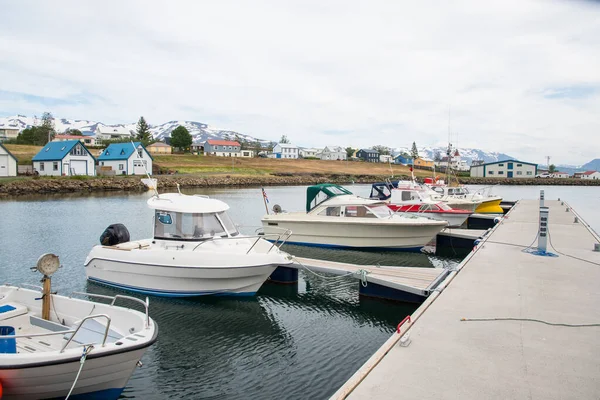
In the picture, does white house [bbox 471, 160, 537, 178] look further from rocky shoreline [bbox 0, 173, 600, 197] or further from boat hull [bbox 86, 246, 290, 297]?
boat hull [bbox 86, 246, 290, 297]

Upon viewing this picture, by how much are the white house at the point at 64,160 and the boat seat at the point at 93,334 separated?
6739 centimetres

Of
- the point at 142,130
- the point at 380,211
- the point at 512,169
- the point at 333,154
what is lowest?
the point at 380,211

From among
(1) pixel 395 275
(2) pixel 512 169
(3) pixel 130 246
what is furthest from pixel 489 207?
(2) pixel 512 169

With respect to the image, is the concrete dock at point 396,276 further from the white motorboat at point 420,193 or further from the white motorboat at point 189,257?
the white motorboat at point 420,193

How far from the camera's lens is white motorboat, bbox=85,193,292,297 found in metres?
13.0

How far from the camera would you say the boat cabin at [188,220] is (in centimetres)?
1380

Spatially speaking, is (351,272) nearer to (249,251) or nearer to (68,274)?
(249,251)

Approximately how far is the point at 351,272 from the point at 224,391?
6459 millimetres

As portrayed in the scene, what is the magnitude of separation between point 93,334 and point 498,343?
7.07 metres

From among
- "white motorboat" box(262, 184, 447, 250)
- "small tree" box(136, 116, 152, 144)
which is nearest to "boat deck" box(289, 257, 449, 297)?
"white motorboat" box(262, 184, 447, 250)

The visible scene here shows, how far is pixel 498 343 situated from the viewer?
23.8 feet

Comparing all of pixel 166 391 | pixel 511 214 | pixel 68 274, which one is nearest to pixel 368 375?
pixel 166 391

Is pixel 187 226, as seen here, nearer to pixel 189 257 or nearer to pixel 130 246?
pixel 189 257

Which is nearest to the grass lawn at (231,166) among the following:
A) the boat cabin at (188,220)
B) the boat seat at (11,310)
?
the boat cabin at (188,220)
